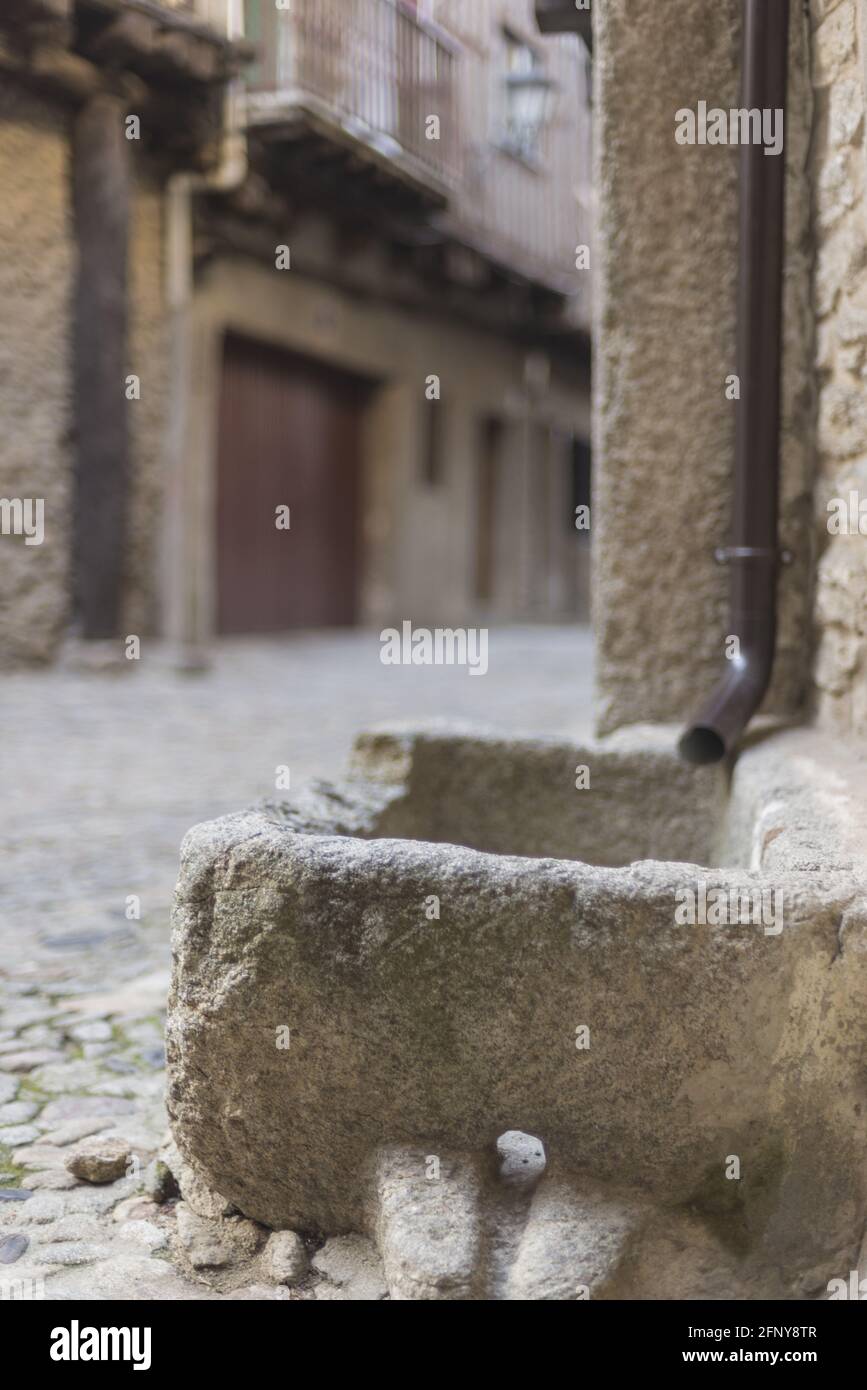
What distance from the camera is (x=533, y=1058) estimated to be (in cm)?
145

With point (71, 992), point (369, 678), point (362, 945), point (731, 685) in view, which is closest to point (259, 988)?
point (362, 945)

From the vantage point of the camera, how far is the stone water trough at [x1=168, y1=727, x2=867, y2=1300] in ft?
4.60

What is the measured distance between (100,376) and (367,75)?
149 inches

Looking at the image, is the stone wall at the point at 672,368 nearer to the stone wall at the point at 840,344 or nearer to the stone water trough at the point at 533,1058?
the stone wall at the point at 840,344

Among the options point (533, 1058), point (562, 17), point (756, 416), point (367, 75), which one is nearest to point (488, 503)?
point (367, 75)

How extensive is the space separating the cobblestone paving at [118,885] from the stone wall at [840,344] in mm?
1142

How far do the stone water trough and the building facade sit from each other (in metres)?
5.88

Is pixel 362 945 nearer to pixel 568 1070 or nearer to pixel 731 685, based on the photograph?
pixel 568 1070

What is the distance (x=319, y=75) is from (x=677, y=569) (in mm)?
7429

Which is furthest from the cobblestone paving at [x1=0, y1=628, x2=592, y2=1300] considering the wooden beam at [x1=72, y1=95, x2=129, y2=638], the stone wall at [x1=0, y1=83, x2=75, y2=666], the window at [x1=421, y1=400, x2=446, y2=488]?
the window at [x1=421, y1=400, x2=446, y2=488]

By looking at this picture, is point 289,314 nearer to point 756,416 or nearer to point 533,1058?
point 756,416

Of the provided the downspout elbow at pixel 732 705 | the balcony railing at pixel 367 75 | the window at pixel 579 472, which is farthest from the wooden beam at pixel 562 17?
the window at pixel 579 472
